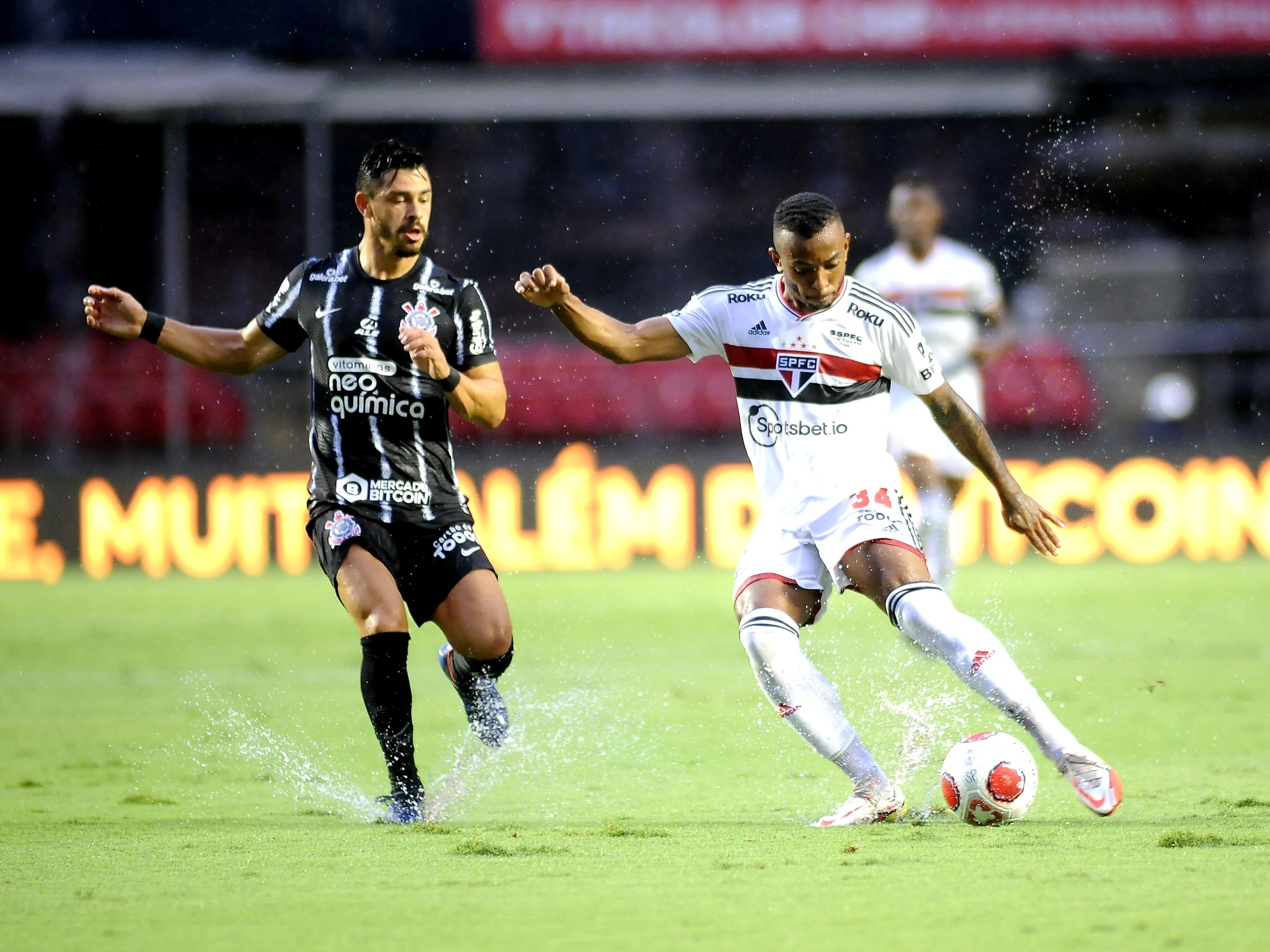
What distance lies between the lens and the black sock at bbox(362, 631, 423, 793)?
Answer: 5.02 meters

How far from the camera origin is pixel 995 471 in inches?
194

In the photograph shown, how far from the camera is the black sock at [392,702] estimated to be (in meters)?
5.02

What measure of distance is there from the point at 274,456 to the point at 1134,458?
7.29m

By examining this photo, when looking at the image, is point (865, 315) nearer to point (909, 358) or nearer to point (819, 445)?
point (909, 358)

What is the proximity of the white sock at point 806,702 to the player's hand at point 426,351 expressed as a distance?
3.74 ft

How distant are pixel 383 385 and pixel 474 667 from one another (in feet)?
3.12

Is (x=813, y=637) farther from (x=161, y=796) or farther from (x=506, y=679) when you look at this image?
(x=161, y=796)

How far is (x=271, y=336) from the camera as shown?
5484mm

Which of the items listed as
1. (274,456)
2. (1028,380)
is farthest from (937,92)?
(274,456)

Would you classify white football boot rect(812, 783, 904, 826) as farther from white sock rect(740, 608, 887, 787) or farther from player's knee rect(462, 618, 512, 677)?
player's knee rect(462, 618, 512, 677)

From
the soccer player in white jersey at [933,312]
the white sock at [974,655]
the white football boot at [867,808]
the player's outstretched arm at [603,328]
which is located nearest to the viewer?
the white sock at [974,655]

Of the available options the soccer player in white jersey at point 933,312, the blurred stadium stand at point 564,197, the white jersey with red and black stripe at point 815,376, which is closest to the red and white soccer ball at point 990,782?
the white jersey with red and black stripe at point 815,376

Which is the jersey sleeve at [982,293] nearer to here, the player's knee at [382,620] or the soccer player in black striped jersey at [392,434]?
the soccer player in black striped jersey at [392,434]

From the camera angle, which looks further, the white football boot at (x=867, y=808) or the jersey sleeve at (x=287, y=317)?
the jersey sleeve at (x=287, y=317)
